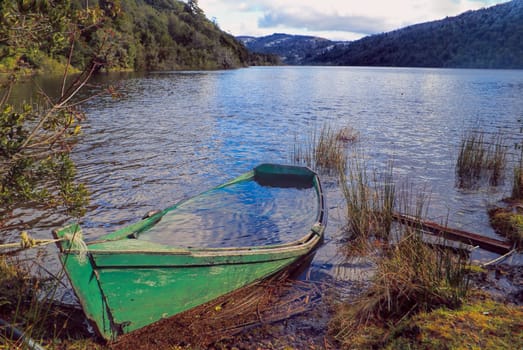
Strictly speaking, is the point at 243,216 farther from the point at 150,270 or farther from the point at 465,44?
the point at 465,44

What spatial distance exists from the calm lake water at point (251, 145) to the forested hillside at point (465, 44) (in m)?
76.5

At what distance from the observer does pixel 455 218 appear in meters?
8.04

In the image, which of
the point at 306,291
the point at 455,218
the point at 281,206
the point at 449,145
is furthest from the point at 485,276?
the point at 449,145

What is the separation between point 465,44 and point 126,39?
4773 inches

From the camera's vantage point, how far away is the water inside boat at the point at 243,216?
629cm

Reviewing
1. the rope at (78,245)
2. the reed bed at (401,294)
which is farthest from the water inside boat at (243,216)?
the reed bed at (401,294)

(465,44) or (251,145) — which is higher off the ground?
(465,44)

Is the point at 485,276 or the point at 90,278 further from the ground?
the point at 90,278

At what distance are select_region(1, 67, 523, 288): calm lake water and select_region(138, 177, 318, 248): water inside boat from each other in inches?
28.5

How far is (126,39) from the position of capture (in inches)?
136

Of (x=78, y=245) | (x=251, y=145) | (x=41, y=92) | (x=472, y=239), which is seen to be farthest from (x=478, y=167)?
(x=41, y=92)

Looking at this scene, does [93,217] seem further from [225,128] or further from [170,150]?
[225,128]

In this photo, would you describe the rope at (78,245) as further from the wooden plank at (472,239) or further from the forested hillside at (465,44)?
the forested hillside at (465,44)

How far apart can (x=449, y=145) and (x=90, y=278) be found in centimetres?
1483
